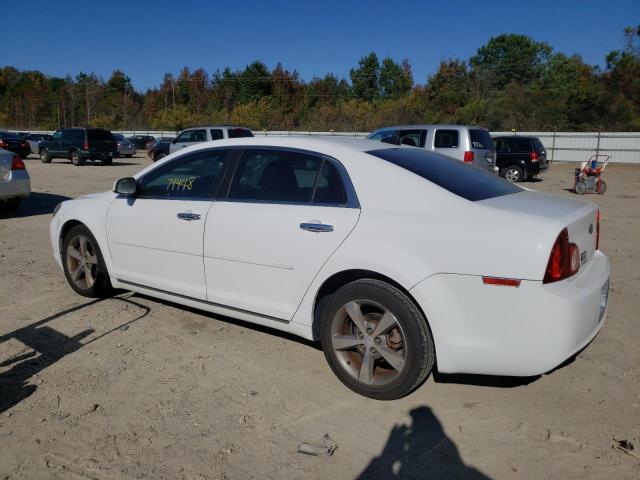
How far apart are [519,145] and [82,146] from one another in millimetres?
18438

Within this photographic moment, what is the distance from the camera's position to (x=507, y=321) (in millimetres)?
2875

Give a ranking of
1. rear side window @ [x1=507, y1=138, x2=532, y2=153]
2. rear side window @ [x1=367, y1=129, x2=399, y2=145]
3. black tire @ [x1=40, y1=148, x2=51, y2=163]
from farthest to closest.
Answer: black tire @ [x1=40, y1=148, x2=51, y2=163] < rear side window @ [x1=507, y1=138, x2=532, y2=153] < rear side window @ [x1=367, y1=129, x2=399, y2=145]

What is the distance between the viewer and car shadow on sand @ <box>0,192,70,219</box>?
416 inches

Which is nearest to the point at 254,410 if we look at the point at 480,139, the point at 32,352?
the point at 32,352

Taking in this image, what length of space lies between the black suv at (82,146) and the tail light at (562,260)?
959 inches

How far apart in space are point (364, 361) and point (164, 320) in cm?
211

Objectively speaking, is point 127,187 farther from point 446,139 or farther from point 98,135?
point 98,135

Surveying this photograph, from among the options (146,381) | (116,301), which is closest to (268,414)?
(146,381)

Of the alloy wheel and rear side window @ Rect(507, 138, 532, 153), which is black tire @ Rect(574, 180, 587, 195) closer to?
rear side window @ Rect(507, 138, 532, 153)

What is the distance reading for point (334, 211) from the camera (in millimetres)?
3471

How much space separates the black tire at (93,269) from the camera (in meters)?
5.02

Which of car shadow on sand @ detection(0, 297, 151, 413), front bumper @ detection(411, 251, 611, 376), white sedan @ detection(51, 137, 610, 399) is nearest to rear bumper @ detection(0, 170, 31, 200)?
car shadow on sand @ detection(0, 297, 151, 413)

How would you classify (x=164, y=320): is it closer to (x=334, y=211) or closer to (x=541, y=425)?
(x=334, y=211)

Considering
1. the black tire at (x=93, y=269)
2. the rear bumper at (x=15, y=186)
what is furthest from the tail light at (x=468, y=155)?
the black tire at (x=93, y=269)
